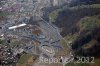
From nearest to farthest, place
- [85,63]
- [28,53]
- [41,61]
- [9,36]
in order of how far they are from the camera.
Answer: [85,63]
[41,61]
[28,53]
[9,36]

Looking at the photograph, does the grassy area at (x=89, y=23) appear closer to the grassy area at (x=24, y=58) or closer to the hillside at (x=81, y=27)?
the hillside at (x=81, y=27)

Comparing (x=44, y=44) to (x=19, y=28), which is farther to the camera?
(x=19, y=28)

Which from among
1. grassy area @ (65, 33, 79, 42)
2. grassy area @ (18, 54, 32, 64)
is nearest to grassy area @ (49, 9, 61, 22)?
grassy area @ (65, 33, 79, 42)

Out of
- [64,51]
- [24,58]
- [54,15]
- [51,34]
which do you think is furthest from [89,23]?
[54,15]

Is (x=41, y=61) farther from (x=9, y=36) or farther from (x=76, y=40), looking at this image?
(x=9, y=36)

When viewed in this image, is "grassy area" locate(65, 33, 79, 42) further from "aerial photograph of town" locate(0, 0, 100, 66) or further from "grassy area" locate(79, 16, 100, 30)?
"grassy area" locate(79, 16, 100, 30)

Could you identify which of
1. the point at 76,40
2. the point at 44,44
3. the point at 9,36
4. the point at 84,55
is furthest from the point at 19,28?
the point at 84,55

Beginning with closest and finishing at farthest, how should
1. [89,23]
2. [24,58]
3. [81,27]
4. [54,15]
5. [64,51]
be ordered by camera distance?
[24,58]
[64,51]
[89,23]
[81,27]
[54,15]

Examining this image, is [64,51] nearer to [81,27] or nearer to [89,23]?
[81,27]
